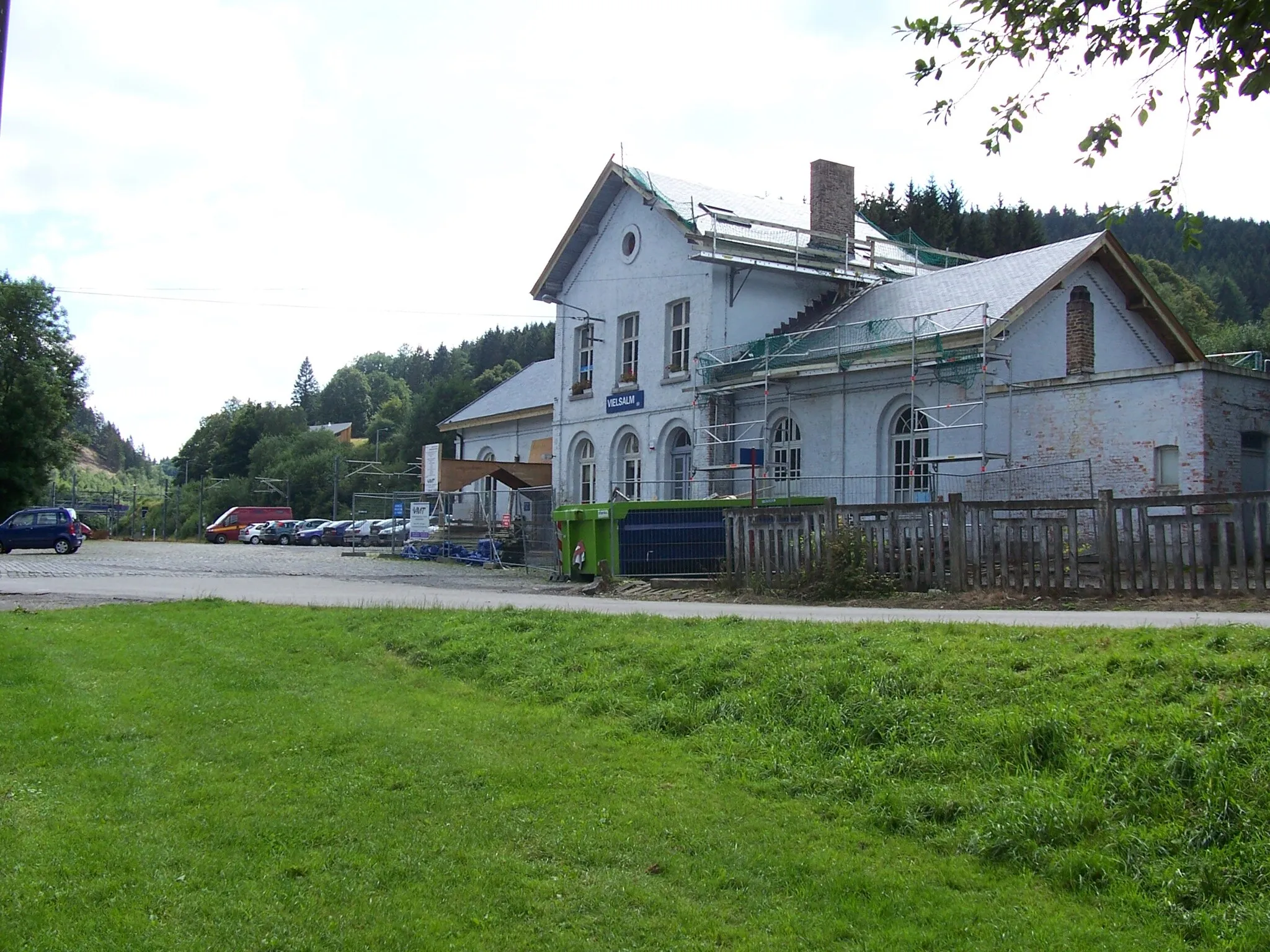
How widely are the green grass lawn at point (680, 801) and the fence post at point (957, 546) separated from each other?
6.44m

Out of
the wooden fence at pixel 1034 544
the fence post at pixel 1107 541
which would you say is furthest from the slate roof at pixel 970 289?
the fence post at pixel 1107 541

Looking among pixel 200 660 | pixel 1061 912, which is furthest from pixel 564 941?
pixel 200 660

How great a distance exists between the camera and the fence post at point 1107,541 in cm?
1428

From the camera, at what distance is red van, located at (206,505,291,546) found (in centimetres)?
6700

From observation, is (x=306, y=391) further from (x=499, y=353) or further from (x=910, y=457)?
(x=910, y=457)

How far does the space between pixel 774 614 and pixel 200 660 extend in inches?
265

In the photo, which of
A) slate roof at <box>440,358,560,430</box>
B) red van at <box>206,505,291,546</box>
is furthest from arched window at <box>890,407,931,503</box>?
red van at <box>206,505,291,546</box>

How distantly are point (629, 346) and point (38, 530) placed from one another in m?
22.0

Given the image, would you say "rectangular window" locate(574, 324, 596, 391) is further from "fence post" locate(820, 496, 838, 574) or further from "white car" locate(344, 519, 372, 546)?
"white car" locate(344, 519, 372, 546)

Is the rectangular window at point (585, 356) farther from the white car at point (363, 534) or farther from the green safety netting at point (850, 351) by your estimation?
the white car at point (363, 534)

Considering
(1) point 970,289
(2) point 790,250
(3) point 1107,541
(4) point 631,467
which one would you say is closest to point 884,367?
(1) point 970,289

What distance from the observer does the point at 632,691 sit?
9.33 metres

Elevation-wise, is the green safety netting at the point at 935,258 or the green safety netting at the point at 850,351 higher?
the green safety netting at the point at 935,258

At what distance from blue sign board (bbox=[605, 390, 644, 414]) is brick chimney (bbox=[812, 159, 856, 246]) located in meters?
7.05
